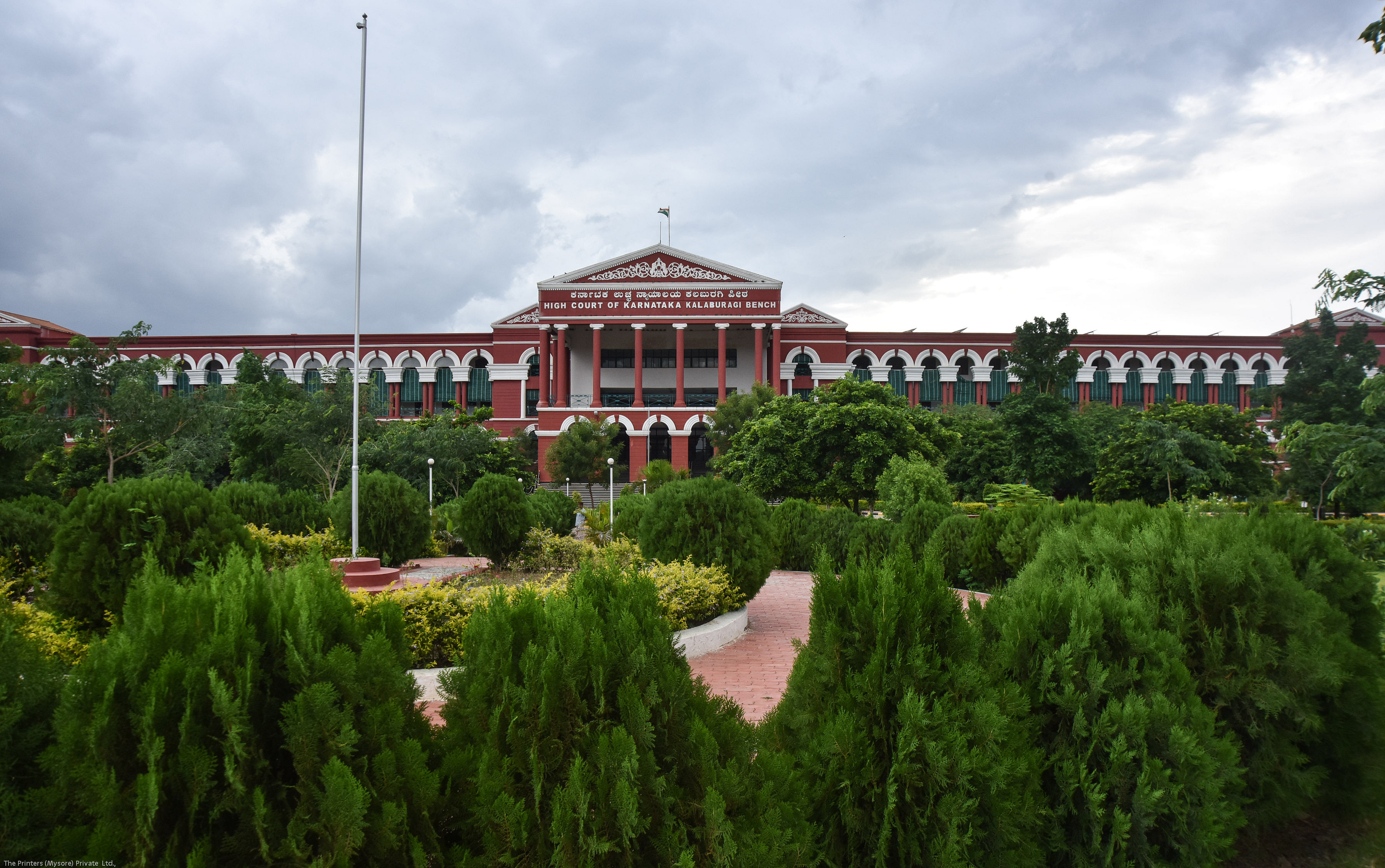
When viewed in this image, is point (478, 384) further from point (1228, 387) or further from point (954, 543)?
point (1228, 387)

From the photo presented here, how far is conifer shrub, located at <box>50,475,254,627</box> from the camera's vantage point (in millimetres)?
5473

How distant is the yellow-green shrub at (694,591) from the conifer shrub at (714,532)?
0.11m

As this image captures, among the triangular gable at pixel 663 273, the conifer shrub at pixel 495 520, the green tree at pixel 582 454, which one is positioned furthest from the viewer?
the triangular gable at pixel 663 273

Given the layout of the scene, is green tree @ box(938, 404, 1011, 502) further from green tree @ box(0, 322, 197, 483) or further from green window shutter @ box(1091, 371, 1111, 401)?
green tree @ box(0, 322, 197, 483)

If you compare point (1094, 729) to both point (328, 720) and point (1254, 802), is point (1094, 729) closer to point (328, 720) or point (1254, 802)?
point (1254, 802)

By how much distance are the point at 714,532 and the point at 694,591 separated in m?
0.97

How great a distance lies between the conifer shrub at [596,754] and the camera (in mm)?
1925

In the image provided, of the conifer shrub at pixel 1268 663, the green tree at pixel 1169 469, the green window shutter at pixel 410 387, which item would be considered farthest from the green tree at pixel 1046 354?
the green window shutter at pixel 410 387

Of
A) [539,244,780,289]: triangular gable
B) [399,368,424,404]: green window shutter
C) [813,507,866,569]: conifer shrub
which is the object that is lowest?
[813,507,866,569]: conifer shrub

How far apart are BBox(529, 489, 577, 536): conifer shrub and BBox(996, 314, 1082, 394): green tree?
20.5m

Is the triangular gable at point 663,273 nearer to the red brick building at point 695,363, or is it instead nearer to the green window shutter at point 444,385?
the red brick building at point 695,363

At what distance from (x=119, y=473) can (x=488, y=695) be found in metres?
26.6

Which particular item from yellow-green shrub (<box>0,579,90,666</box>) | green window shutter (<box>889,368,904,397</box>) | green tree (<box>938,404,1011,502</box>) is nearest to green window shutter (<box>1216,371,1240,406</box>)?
green window shutter (<box>889,368,904,397</box>)

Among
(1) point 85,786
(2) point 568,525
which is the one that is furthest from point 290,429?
(1) point 85,786
